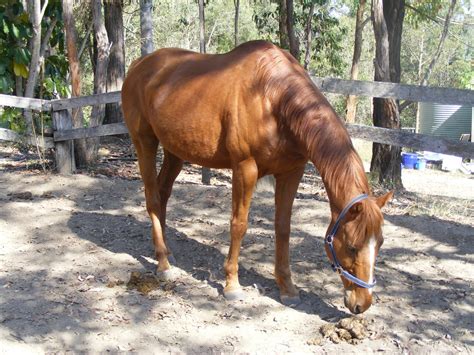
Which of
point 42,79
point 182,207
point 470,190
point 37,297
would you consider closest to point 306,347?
point 37,297

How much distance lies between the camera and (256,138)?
11.9 ft

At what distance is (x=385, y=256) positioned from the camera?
185 inches

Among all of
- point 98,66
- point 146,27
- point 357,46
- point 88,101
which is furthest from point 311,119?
point 357,46

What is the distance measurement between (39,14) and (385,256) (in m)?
6.57

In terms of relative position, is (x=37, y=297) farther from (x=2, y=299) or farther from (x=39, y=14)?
(x=39, y=14)

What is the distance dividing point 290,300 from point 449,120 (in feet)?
70.7

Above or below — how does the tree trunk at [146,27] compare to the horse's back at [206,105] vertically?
above

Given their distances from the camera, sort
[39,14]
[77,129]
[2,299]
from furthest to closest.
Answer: [39,14] → [77,129] → [2,299]

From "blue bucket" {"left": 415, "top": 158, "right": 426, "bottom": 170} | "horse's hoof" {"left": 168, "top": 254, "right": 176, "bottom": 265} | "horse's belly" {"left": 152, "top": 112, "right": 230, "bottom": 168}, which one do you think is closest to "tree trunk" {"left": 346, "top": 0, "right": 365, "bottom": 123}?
"blue bucket" {"left": 415, "top": 158, "right": 426, "bottom": 170}

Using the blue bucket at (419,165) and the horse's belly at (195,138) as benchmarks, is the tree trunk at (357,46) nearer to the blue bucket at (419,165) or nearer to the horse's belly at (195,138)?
the blue bucket at (419,165)

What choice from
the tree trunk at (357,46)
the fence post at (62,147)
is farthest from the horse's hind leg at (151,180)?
the tree trunk at (357,46)

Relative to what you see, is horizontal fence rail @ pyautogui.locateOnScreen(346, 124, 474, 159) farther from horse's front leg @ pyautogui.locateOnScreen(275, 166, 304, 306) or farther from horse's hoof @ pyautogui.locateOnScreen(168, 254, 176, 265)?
horse's hoof @ pyautogui.locateOnScreen(168, 254, 176, 265)

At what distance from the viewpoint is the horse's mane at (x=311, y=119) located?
10.4 feet

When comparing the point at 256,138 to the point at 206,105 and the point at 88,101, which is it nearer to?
the point at 206,105
